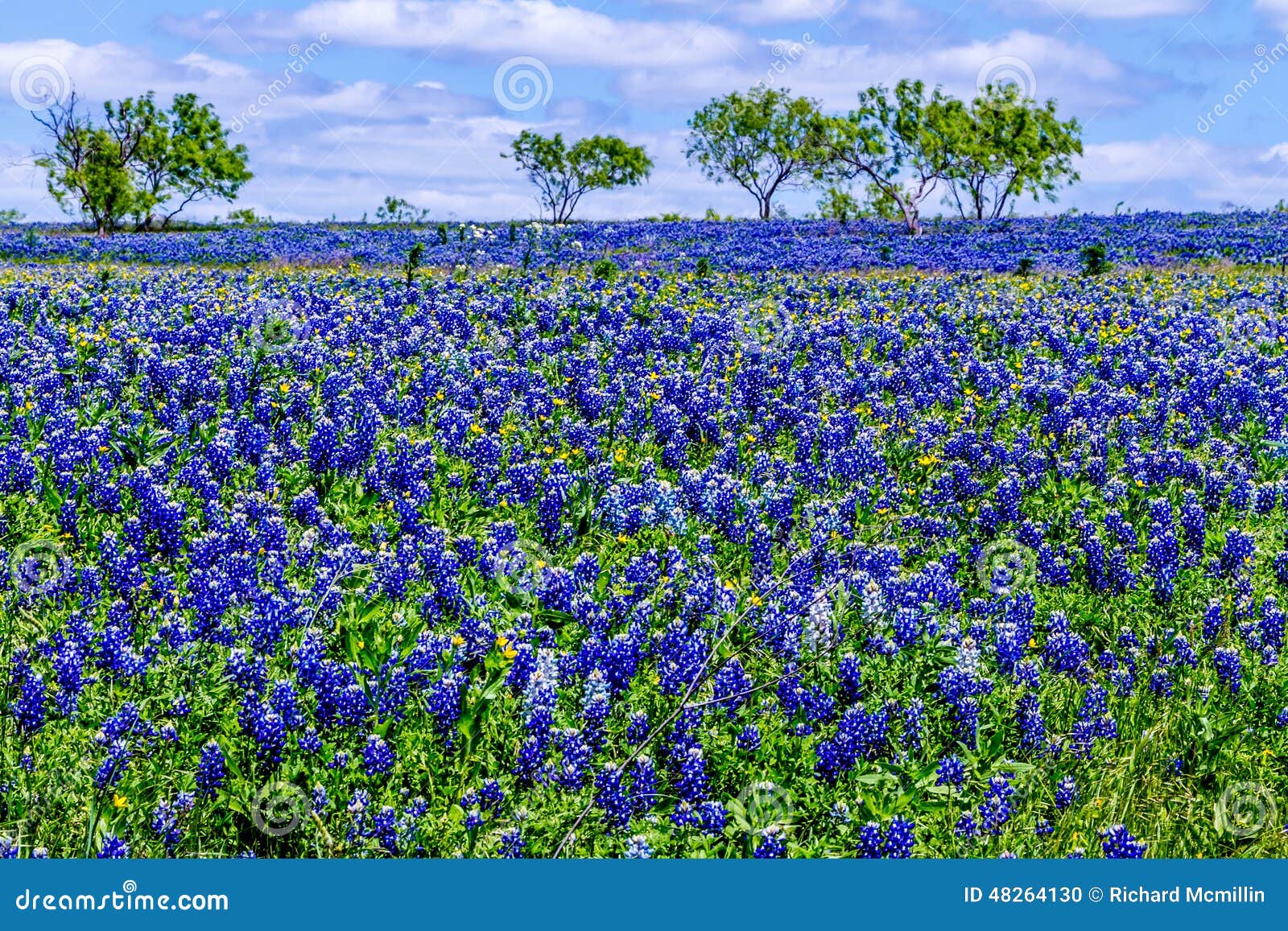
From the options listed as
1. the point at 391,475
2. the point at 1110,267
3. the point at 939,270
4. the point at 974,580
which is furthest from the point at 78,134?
the point at 974,580

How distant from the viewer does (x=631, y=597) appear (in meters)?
5.84

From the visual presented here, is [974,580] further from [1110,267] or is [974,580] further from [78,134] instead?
[78,134]

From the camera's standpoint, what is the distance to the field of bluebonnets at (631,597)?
4.38 metres

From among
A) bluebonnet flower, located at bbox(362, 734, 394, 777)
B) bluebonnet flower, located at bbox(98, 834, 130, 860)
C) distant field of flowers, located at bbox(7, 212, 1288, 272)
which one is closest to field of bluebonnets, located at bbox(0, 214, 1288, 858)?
bluebonnet flower, located at bbox(362, 734, 394, 777)

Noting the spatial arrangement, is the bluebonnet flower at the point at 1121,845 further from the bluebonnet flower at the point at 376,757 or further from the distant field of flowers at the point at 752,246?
the distant field of flowers at the point at 752,246

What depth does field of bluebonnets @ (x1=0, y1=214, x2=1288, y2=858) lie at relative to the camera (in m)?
4.38

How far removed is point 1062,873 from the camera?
152 inches

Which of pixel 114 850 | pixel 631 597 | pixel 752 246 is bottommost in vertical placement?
pixel 114 850

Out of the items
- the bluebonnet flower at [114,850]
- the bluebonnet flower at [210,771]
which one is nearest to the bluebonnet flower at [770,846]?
the bluebonnet flower at [210,771]

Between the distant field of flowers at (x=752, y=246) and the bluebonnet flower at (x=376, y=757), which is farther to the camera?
the distant field of flowers at (x=752, y=246)

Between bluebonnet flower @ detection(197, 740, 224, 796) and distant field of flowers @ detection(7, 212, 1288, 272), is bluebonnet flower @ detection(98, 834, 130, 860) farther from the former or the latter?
distant field of flowers @ detection(7, 212, 1288, 272)

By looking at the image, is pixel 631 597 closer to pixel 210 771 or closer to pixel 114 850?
pixel 210 771

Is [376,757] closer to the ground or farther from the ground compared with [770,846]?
farther from the ground

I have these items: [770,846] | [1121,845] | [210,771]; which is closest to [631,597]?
[770,846]
